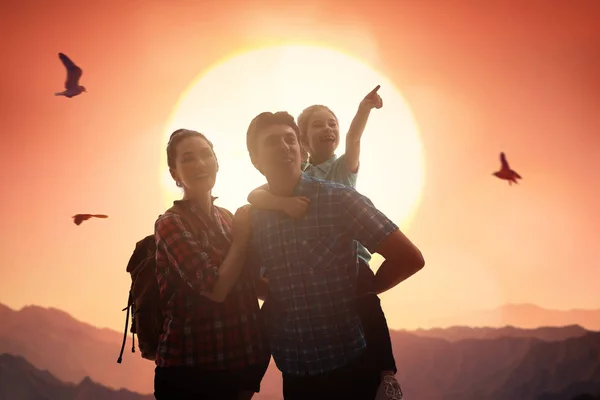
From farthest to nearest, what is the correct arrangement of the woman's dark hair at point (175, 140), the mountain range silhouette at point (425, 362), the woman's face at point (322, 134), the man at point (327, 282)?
the mountain range silhouette at point (425, 362)
the woman's face at point (322, 134)
the woman's dark hair at point (175, 140)
the man at point (327, 282)

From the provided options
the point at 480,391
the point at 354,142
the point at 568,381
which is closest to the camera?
the point at 354,142

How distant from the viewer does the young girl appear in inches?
91.7

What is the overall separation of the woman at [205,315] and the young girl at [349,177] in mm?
441

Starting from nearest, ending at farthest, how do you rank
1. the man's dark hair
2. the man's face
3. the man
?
1. the man
2. the man's face
3. the man's dark hair

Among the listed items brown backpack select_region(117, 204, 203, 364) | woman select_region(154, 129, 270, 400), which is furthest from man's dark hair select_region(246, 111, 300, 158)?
brown backpack select_region(117, 204, 203, 364)

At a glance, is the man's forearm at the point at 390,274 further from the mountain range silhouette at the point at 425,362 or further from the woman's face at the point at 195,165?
the mountain range silhouette at the point at 425,362

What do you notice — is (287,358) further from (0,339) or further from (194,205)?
(0,339)

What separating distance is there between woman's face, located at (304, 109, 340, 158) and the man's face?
0.90 m

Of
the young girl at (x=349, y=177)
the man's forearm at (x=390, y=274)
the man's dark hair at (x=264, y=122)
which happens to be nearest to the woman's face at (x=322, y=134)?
the young girl at (x=349, y=177)

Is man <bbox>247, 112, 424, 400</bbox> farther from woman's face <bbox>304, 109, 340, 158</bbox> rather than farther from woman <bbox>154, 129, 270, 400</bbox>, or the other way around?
woman's face <bbox>304, 109, 340, 158</bbox>

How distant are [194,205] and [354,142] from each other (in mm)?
1361

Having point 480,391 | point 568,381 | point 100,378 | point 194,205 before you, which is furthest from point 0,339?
point 568,381

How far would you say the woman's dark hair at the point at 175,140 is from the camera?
302 centimetres

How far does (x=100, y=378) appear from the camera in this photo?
7469 centimetres
